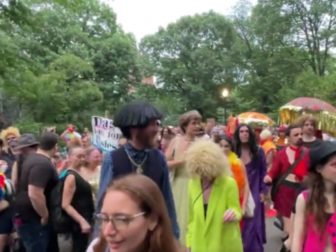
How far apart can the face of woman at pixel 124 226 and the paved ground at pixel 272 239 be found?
6814mm

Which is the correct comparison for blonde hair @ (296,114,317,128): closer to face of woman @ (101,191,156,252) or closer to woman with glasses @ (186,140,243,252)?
woman with glasses @ (186,140,243,252)

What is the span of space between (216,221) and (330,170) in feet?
5.82

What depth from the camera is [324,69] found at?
5103 cm

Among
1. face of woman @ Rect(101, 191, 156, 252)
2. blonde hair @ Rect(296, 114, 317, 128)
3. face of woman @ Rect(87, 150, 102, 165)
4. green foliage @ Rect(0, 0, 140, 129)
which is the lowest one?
face of woman @ Rect(87, 150, 102, 165)

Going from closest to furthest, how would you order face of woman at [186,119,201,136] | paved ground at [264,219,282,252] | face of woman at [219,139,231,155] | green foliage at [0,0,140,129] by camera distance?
1. face of woman at [186,119,201,136]
2. face of woman at [219,139,231,155]
3. paved ground at [264,219,282,252]
4. green foliage at [0,0,140,129]

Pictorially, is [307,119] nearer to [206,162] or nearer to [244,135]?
[244,135]

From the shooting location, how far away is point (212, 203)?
212 inches

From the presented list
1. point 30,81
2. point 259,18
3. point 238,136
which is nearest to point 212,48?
point 259,18

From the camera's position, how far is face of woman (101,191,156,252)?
2.23 meters

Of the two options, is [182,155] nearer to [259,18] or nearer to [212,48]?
[259,18]

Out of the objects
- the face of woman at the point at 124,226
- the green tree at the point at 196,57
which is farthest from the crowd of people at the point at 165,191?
the green tree at the point at 196,57

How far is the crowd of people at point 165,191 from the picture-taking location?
7.65 ft

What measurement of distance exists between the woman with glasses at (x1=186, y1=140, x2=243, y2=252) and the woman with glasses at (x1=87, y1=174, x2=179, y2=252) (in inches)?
Result: 117

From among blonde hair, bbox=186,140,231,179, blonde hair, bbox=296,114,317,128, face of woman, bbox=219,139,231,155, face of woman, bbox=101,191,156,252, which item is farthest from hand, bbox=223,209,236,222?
face of woman, bbox=101,191,156,252
